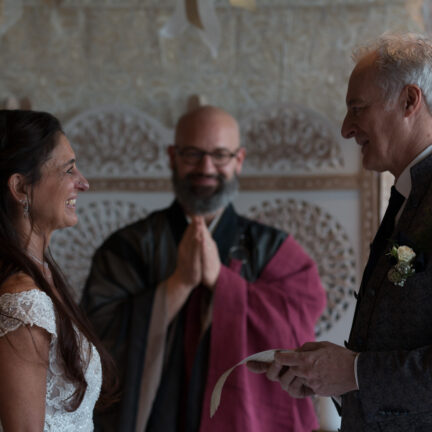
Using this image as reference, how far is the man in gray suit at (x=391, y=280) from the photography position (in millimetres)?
1222

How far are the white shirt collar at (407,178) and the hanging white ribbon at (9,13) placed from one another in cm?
250

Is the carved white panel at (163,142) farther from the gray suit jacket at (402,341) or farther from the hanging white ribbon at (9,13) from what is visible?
the gray suit jacket at (402,341)

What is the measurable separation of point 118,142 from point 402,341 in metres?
2.21

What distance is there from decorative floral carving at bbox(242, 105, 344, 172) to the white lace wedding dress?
70.7 inches

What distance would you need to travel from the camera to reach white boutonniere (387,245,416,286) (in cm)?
122

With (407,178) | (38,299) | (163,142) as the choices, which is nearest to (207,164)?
(163,142)

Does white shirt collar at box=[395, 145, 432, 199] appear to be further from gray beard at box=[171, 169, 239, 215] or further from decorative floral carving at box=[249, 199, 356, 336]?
decorative floral carving at box=[249, 199, 356, 336]

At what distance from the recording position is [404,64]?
54.2 inches

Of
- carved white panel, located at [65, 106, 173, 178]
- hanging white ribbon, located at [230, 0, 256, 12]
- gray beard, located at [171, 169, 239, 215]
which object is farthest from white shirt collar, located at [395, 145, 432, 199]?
carved white panel, located at [65, 106, 173, 178]

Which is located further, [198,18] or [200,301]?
[198,18]

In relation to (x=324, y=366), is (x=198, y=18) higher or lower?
higher

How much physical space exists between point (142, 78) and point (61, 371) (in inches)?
86.5

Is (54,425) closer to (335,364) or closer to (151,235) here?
(335,364)

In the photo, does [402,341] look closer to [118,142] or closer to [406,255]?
[406,255]
